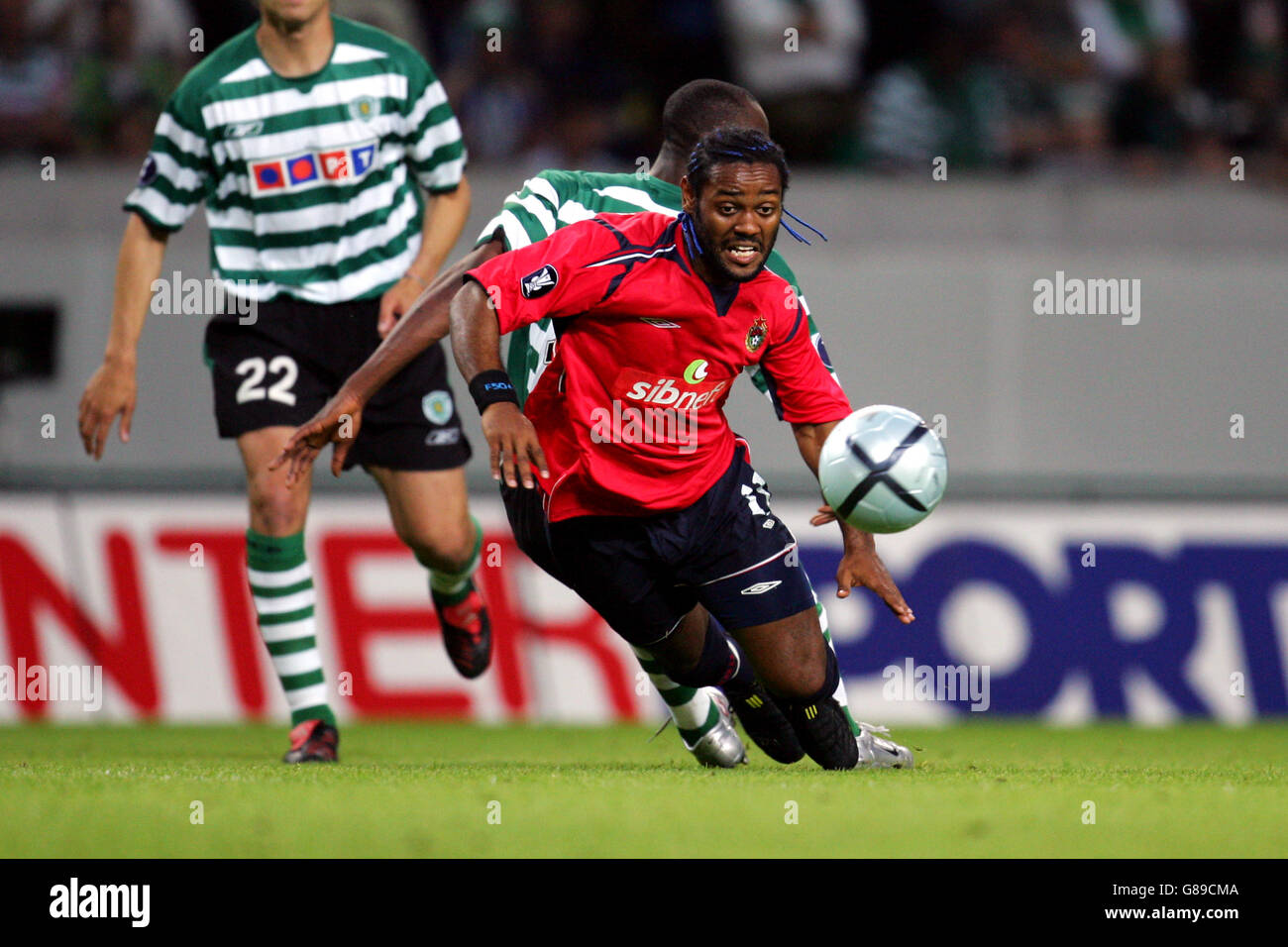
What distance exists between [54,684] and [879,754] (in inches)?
204

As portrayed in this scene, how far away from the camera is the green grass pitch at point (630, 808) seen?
3.99 m

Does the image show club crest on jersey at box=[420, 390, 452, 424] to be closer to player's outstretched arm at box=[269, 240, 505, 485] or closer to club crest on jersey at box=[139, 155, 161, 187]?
club crest on jersey at box=[139, 155, 161, 187]

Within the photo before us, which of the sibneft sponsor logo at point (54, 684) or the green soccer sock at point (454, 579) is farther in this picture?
the sibneft sponsor logo at point (54, 684)

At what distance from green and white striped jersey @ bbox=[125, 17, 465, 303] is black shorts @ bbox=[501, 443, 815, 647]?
1.56 m

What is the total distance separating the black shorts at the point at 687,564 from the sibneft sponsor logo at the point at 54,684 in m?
4.76

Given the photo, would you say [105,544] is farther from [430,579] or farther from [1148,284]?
[1148,284]

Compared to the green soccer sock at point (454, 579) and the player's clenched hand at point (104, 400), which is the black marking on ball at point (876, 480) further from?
the player's clenched hand at point (104, 400)

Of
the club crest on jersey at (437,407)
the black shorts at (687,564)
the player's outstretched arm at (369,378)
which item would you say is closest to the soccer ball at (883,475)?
the black shorts at (687,564)

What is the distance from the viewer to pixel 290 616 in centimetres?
627

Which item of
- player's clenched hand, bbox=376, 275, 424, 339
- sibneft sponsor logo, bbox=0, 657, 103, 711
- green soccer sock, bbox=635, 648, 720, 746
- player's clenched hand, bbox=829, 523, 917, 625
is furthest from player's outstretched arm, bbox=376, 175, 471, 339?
sibneft sponsor logo, bbox=0, 657, 103, 711

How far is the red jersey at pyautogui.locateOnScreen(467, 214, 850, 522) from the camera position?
5.00 metres

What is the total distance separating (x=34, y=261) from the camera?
10820 mm

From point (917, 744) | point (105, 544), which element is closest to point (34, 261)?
point (105, 544)

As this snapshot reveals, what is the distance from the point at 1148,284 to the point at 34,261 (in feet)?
21.3
